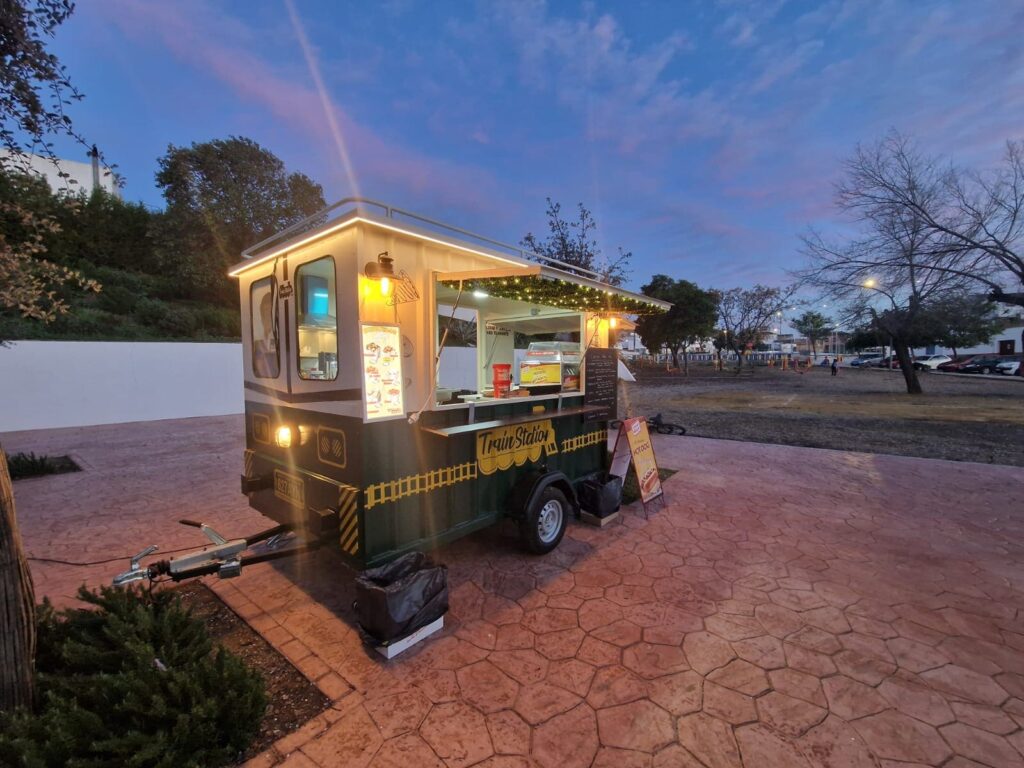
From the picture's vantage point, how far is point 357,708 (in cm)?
241

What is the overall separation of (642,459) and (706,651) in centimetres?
272

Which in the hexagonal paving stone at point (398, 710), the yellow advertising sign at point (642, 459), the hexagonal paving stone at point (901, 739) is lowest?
the hexagonal paving stone at point (901, 739)

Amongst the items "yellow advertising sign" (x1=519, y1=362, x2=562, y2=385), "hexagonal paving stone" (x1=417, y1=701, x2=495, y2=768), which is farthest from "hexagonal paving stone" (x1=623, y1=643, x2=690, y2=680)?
"yellow advertising sign" (x1=519, y1=362, x2=562, y2=385)

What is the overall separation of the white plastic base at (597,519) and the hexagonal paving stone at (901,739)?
9.08ft

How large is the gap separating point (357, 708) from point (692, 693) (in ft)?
6.40

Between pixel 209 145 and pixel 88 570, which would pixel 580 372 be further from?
pixel 209 145

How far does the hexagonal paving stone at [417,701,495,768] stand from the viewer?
6.97 feet

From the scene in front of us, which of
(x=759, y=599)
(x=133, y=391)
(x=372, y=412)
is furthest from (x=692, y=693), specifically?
(x=133, y=391)

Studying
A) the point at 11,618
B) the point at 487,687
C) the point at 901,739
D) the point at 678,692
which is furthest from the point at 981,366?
the point at 11,618

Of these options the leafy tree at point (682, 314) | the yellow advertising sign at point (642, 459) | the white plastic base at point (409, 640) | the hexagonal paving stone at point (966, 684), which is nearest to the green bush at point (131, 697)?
the white plastic base at point (409, 640)

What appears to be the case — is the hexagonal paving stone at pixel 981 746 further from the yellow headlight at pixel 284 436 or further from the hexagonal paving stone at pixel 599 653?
the yellow headlight at pixel 284 436

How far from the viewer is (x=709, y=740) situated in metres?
2.20

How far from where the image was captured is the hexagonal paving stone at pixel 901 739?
82.7 inches

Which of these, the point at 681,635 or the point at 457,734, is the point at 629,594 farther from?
the point at 457,734
